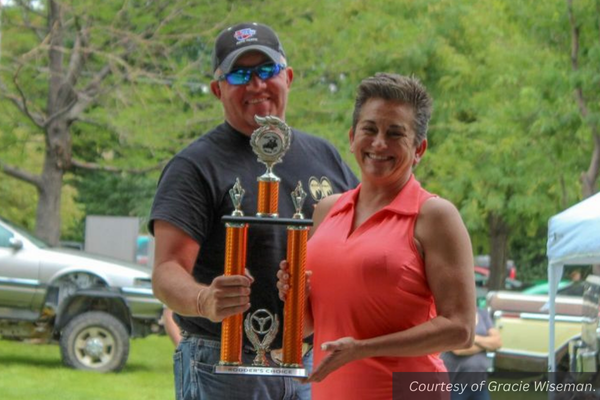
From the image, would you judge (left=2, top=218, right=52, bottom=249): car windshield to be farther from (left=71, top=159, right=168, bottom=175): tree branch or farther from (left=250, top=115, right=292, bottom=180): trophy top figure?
(left=250, top=115, right=292, bottom=180): trophy top figure

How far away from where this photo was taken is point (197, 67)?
14617 mm

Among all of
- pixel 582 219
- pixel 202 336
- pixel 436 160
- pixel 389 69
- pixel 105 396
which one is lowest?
pixel 105 396

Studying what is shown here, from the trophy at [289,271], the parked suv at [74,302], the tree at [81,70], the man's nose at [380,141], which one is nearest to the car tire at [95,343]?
the parked suv at [74,302]

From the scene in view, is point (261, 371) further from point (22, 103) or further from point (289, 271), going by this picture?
point (22, 103)

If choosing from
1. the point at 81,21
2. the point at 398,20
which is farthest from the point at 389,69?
the point at 81,21

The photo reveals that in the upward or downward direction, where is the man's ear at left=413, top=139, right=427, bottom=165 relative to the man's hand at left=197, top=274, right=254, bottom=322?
upward

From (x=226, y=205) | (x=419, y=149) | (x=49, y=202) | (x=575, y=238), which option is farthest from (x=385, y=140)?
(x=49, y=202)

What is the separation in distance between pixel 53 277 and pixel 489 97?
6588 millimetres

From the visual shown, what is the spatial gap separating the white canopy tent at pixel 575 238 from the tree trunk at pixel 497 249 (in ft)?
40.1

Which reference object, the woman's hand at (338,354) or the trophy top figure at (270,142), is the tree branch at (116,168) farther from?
→ the woman's hand at (338,354)

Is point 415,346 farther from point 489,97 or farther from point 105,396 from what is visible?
point 489,97

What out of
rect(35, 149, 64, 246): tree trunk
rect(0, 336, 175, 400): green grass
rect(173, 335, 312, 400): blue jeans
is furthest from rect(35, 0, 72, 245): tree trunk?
rect(173, 335, 312, 400): blue jeans

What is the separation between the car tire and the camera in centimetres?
1238

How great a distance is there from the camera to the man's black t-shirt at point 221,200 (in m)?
3.26
